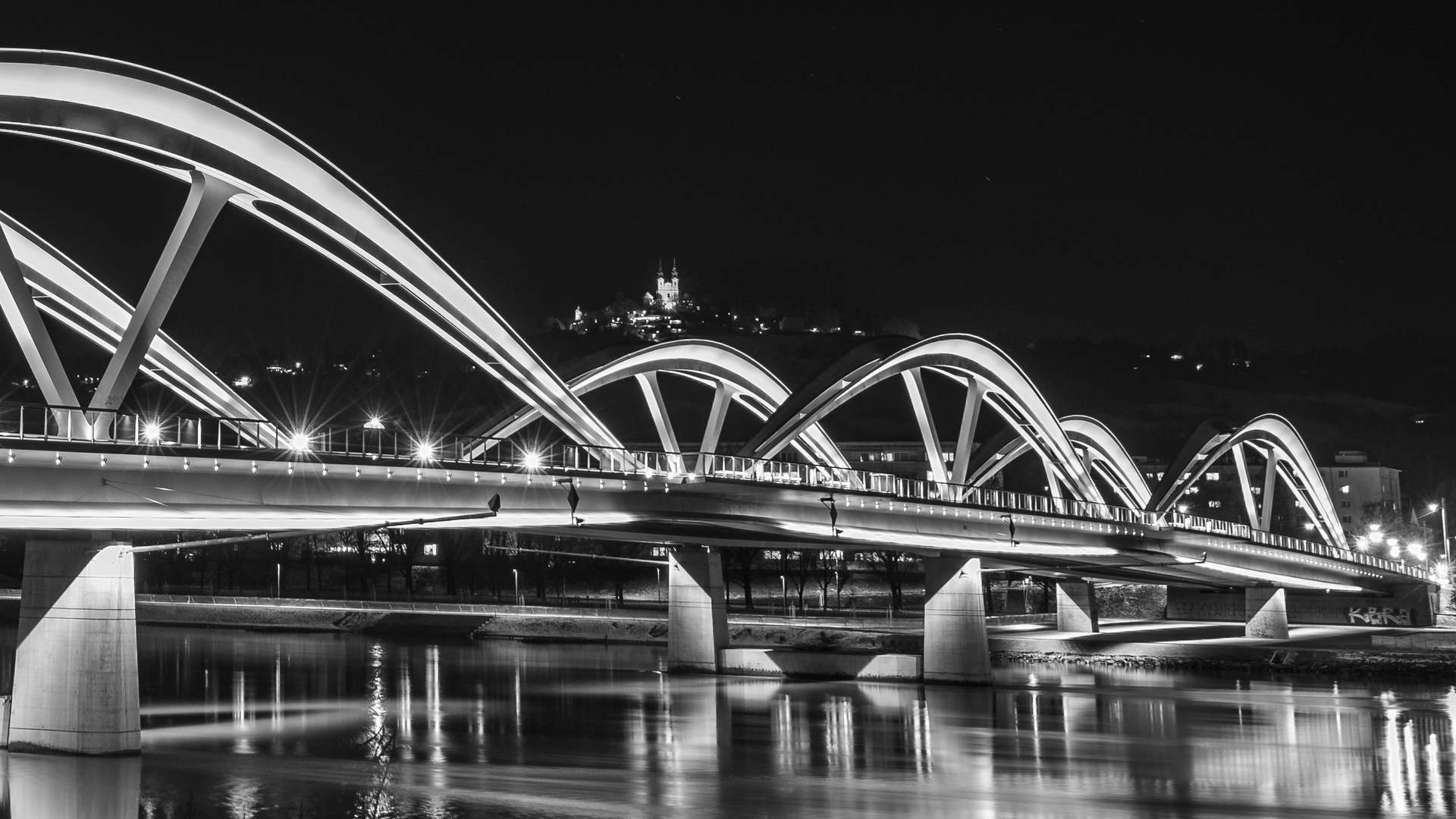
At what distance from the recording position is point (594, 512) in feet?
141

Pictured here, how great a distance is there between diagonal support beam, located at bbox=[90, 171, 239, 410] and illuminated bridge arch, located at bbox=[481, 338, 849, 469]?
2143 centimetres

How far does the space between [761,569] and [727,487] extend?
200 ft

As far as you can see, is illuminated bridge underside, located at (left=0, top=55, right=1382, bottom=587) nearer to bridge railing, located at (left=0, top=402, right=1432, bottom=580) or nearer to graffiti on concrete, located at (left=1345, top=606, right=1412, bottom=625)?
bridge railing, located at (left=0, top=402, right=1432, bottom=580)

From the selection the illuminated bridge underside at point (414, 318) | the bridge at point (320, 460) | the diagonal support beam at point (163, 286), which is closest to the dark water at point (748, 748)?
the bridge at point (320, 460)

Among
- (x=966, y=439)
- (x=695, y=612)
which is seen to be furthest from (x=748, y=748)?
(x=966, y=439)

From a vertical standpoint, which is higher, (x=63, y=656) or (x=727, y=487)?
(x=727, y=487)

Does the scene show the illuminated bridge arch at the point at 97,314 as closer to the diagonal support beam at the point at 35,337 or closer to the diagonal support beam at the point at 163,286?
the diagonal support beam at the point at 163,286

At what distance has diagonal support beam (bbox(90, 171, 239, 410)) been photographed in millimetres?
29922

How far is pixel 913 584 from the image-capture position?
11375 centimetres

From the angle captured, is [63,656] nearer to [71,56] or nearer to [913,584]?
[71,56]

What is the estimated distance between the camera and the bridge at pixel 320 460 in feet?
99.2

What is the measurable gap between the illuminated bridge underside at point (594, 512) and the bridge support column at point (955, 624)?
910 millimetres

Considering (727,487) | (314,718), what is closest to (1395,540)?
(727,487)

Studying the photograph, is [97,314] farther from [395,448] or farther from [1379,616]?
[1379,616]
